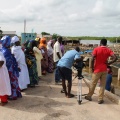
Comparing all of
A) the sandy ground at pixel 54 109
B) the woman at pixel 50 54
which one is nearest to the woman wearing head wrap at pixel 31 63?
the sandy ground at pixel 54 109

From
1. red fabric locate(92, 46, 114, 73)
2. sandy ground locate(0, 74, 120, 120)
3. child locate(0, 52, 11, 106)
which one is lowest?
sandy ground locate(0, 74, 120, 120)

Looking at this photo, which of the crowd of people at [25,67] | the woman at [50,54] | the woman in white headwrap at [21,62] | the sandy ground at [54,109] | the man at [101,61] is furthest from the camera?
the woman at [50,54]

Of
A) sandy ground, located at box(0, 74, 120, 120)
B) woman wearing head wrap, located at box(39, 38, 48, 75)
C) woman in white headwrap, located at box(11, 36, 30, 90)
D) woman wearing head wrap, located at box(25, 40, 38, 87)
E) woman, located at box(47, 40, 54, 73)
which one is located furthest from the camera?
woman, located at box(47, 40, 54, 73)

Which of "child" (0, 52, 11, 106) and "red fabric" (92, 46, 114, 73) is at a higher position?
"red fabric" (92, 46, 114, 73)

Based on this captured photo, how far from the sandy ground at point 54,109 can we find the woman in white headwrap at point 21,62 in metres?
0.30

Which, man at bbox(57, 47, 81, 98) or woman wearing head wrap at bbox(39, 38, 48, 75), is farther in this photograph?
woman wearing head wrap at bbox(39, 38, 48, 75)

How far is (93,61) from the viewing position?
6.08 m

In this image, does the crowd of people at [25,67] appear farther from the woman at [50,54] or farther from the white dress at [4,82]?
the woman at [50,54]

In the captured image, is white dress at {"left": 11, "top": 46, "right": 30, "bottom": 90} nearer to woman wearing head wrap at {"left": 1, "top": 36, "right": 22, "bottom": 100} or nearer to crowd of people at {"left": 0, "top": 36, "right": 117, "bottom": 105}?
crowd of people at {"left": 0, "top": 36, "right": 117, "bottom": 105}

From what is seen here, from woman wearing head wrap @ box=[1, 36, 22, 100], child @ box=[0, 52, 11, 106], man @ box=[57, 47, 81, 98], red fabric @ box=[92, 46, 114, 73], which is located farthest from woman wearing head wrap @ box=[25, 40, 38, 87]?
red fabric @ box=[92, 46, 114, 73]

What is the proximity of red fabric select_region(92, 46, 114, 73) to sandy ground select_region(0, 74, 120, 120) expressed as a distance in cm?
90

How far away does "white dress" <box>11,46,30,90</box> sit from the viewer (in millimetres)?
6759

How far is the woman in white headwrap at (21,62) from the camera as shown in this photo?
22.1 feet

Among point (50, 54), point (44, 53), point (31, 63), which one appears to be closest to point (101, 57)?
point (31, 63)
